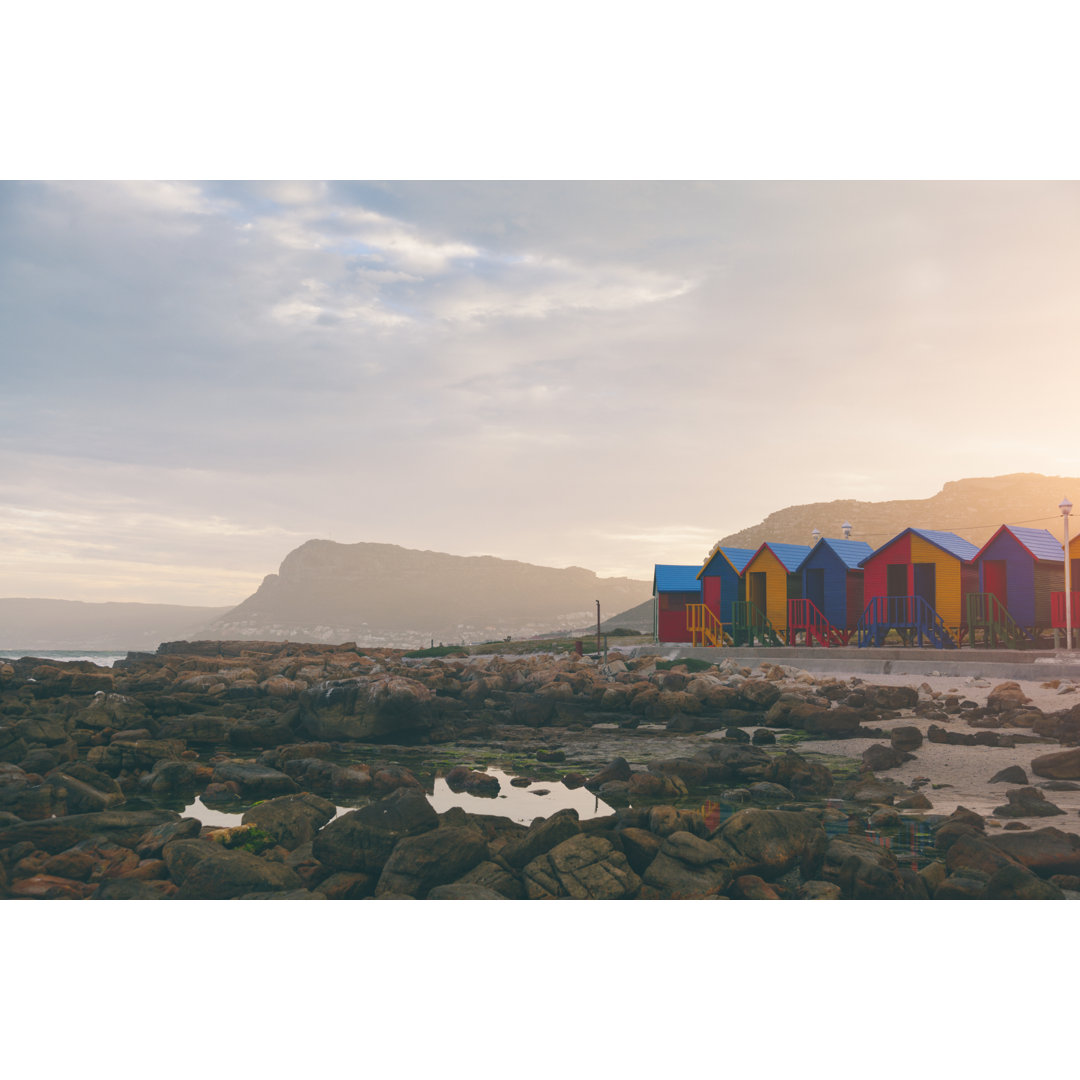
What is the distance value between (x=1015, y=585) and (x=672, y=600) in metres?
12.7

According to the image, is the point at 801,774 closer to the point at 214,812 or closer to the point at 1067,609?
the point at 214,812

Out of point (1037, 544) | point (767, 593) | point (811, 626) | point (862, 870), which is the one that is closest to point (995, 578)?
point (1037, 544)

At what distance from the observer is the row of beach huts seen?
2156 centimetres

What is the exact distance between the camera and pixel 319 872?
6539 millimetres

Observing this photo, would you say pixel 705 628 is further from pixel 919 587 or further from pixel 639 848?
pixel 639 848

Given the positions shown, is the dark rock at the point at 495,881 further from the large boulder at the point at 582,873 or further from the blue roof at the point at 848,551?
the blue roof at the point at 848,551

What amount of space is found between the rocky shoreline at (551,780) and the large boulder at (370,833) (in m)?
0.02

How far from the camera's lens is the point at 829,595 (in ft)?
83.2

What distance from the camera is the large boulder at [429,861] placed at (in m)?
6.14

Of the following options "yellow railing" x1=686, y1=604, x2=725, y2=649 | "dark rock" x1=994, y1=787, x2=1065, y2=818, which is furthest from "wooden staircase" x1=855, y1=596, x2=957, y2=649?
"dark rock" x1=994, y1=787, x2=1065, y2=818

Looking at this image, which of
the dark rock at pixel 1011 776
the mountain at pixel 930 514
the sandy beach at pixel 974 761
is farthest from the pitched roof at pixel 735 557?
the mountain at pixel 930 514

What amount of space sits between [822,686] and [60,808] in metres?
15.5

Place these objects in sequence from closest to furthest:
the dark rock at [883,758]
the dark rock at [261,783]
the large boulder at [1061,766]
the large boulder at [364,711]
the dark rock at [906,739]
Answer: the large boulder at [1061,766]
the dark rock at [261,783]
the dark rock at [883,758]
the dark rock at [906,739]
the large boulder at [364,711]
